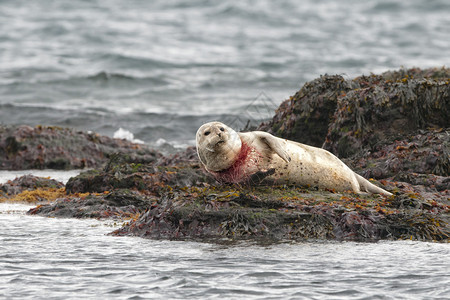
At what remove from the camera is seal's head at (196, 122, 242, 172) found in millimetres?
7000

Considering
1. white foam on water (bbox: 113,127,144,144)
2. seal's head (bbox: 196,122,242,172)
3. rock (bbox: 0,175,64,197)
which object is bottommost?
rock (bbox: 0,175,64,197)

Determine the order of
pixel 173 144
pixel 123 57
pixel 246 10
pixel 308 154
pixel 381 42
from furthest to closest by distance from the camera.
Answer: pixel 246 10
pixel 381 42
pixel 123 57
pixel 173 144
pixel 308 154

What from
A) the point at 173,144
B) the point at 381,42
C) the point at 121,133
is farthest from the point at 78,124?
the point at 381,42

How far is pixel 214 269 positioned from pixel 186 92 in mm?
20771

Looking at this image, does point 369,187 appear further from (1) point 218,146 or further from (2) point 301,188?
(1) point 218,146

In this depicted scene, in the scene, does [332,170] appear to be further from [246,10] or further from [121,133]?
[246,10]

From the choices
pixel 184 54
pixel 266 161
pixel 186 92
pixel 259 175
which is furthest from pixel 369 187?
pixel 184 54

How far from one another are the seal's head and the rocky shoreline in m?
0.29

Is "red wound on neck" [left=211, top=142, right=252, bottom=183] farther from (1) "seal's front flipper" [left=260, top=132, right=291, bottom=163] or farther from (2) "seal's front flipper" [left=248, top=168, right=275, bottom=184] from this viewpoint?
(1) "seal's front flipper" [left=260, top=132, right=291, bottom=163]

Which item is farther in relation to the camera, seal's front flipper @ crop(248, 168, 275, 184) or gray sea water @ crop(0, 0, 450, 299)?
seal's front flipper @ crop(248, 168, 275, 184)

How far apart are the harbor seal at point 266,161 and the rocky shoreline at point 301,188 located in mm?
177

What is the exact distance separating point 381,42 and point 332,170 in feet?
106

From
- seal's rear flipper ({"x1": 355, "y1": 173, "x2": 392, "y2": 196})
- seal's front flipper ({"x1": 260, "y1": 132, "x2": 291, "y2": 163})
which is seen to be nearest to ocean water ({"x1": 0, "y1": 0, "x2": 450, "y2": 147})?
seal's rear flipper ({"x1": 355, "y1": 173, "x2": 392, "y2": 196})

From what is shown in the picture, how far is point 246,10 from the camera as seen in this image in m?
46.4
